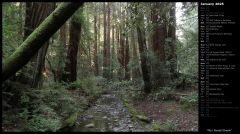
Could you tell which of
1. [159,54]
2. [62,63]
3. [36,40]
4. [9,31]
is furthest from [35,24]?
[159,54]

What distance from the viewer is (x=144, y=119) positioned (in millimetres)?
11812

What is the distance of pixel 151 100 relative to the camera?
17.3m

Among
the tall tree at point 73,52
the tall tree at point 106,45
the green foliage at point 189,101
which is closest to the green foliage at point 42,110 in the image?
the green foliage at point 189,101

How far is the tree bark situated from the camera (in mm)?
7816

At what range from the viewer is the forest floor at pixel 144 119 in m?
10.4

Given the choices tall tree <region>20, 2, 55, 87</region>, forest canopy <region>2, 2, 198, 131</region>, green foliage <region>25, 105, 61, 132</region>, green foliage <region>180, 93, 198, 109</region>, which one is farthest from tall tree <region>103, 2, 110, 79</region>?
green foliage <region>25, 105, 61, 132</region>

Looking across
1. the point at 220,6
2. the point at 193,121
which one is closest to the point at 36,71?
the point at 193,121

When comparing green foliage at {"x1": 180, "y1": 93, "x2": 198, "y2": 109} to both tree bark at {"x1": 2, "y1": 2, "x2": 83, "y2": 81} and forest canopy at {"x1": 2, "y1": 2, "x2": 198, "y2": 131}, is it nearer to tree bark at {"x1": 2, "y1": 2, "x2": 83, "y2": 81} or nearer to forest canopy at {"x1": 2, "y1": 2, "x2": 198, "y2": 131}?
forest canopy at {"x1": 2, "y1": 2, "x2": 198, "y2": 131}

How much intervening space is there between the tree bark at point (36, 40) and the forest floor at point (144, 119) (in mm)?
2992

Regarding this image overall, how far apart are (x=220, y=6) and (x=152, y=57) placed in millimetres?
12095

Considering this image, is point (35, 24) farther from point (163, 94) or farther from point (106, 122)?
point (163, 94)

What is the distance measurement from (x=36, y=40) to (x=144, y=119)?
527cm

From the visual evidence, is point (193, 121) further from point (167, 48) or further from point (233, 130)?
point (167, 48)

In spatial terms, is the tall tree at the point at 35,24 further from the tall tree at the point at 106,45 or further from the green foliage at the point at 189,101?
the tall tree at the point at 106,45
